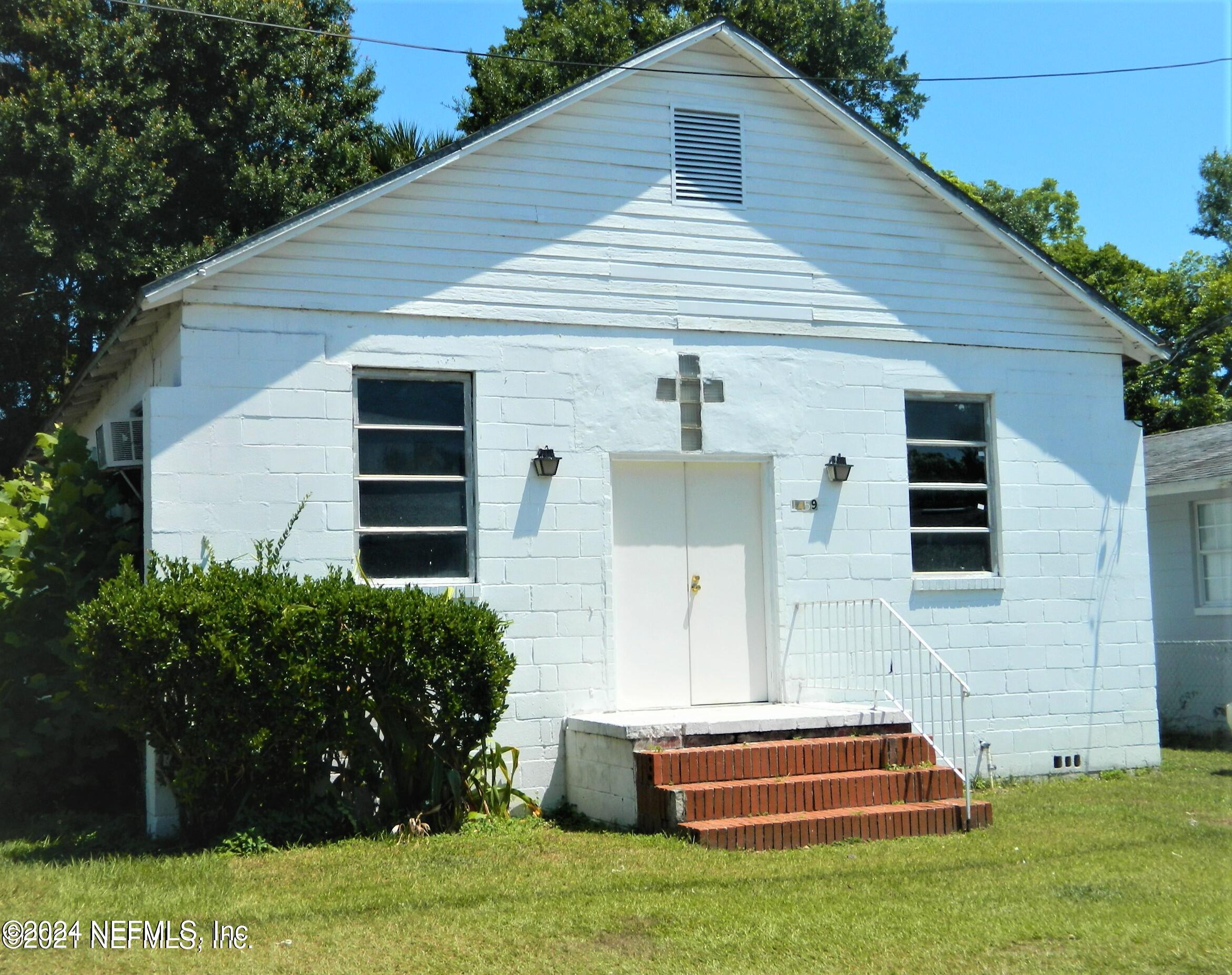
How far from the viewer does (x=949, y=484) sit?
11.9 metres

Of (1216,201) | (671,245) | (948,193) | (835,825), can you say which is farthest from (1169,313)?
(835,825)

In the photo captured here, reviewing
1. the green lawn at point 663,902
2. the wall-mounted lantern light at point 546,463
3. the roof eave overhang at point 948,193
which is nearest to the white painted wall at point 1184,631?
the roof eave overhang at point 948,193

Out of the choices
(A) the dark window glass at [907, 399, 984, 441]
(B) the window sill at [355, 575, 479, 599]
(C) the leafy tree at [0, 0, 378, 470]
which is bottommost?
(B) the window sill at [355, 575, 479, 599]

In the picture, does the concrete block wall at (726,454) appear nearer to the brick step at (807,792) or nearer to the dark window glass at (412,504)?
the dark window glass at (412,504)

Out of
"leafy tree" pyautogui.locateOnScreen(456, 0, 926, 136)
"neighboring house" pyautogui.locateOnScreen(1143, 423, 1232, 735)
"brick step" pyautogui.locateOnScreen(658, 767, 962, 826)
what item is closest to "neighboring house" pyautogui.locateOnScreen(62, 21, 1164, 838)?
Result: "brick step" pyautogui.locateOnScreen(658, 767, 962, 826)

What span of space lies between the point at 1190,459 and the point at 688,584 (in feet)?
29.3

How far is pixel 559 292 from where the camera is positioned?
10.7 meters

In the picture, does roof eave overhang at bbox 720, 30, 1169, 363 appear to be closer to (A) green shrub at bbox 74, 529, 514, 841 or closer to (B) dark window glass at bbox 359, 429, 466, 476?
(B) dark window glass at bbox 359, 429, 466, 476

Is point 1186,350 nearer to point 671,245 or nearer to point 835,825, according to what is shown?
point 671,245

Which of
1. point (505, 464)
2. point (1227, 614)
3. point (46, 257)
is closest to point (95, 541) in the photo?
point (505, 464)

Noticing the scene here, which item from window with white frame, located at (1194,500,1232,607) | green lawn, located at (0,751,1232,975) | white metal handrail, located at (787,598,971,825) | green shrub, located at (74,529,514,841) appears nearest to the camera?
green lawn, located at (0,751,1232,975)

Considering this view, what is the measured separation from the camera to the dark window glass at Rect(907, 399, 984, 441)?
1188 cm

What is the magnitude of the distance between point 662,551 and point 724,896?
423 cm

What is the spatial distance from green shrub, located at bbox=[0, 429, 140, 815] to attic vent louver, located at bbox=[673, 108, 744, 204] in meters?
5.56
